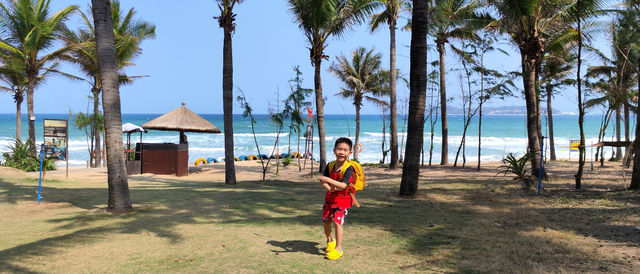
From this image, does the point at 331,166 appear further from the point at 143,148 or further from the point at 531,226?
the point at 143,148

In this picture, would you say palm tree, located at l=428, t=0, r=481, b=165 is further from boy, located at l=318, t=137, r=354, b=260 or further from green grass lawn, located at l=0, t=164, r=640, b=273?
boy, located at l=318, t=137, r=354, b=260

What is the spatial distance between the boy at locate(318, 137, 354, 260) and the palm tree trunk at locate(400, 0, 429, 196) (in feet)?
15.9

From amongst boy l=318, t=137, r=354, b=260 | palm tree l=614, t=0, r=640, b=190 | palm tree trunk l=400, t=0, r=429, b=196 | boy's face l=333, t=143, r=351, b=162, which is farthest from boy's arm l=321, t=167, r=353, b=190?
palm tree l=614, t=0, r=640, b=190

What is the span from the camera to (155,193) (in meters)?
9.19

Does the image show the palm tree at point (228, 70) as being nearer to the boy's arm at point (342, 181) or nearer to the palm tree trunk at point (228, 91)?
the palm tree trunk at point (228, 91)

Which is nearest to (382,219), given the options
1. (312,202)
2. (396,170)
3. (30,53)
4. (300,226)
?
(300,226)

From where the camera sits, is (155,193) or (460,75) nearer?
(155,193)

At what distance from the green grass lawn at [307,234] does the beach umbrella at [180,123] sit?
30.0 feet

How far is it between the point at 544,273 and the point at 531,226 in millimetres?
2275

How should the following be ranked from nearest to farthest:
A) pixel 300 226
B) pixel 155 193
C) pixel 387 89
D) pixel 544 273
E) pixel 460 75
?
pixel 544 273 < pixel 300 226 < pixel 155 193 < pixel 460 75 < pixel 387 89

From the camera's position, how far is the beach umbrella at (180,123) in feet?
58.0

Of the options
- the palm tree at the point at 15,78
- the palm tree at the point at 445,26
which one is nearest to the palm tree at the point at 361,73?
the palm tree at the point at 445,26

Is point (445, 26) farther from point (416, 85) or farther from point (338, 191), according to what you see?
point (338, 191)

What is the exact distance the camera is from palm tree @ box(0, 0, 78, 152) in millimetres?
16578
